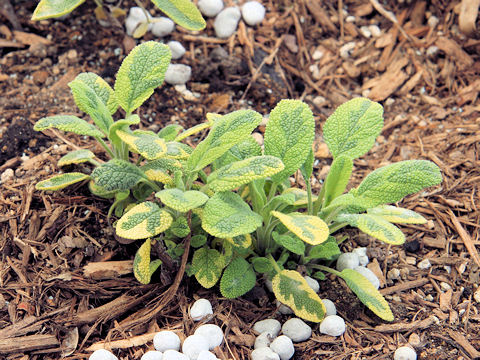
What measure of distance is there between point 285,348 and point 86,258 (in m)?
0.68

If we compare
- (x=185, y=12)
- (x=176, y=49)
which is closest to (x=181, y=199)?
(x=185, y=12)

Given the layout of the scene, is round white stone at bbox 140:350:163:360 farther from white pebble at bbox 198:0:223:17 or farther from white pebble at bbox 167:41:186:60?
white pebble at bbox 198:0:223:17

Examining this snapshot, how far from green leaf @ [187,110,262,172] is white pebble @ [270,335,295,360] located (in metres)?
0.53

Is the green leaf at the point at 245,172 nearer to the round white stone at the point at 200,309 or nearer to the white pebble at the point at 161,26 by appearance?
the round white stone at the point at 200,309

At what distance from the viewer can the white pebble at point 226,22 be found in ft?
7.12

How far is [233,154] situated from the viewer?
1.46 metres

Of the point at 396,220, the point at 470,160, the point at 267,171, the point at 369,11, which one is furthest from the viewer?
the point at 369,11

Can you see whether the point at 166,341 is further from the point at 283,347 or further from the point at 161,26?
the point at 161,26

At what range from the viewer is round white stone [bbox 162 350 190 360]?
121 cm

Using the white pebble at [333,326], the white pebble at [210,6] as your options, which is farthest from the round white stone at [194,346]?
the white pebble at [210,6]

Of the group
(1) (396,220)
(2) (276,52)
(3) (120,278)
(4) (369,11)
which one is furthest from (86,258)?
(4) (369,11)

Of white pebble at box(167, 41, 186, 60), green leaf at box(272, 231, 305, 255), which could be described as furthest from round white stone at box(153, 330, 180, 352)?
white pebble at box(167, 41, 186, 60)

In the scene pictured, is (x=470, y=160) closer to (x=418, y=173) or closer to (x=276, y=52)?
(x=418, y=173)

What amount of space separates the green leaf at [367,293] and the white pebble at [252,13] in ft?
4.24
